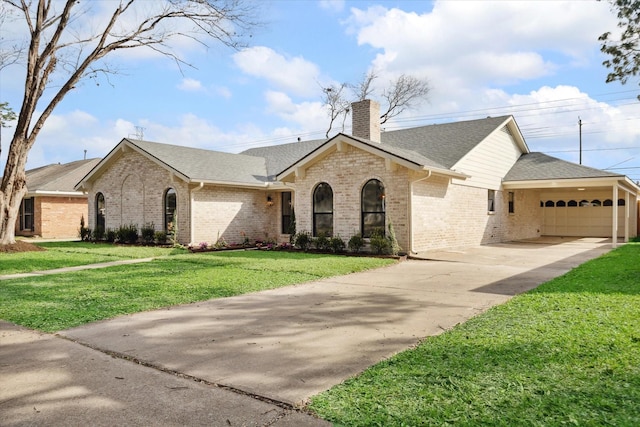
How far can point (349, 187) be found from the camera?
15242 millimetres

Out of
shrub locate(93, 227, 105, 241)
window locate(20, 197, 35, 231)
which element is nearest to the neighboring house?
window locate(20, 197, 35, 231)

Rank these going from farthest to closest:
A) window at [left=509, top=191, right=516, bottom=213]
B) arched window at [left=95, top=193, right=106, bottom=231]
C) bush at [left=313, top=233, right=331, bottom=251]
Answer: window at [left=509, top=191, right=516, bottom=213]
arched window at [left=95, top=193, right=106, bottom=231]
bush at [left=313, top=233, right=331, bottom=251]

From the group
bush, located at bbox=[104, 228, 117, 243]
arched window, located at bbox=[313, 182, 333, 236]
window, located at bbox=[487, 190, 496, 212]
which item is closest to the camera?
arched window, located at bbox=[313, 182, 333, 236]

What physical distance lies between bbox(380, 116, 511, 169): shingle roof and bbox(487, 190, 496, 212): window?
2633mm

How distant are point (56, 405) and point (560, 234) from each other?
26.7 meters

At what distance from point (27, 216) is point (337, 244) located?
22373 mm

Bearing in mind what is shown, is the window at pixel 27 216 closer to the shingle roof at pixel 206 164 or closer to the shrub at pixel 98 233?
the shrub at pixel 98 233

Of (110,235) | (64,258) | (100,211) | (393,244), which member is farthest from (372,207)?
(100,211)

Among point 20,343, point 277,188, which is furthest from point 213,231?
point 20,343

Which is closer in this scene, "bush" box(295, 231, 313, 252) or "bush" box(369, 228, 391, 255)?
"bush" box(369, 228, 391, 255)

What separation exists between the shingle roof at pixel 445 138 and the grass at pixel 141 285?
6.63 metres

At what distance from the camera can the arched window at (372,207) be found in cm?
1470

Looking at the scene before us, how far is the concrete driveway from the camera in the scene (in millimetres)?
4012

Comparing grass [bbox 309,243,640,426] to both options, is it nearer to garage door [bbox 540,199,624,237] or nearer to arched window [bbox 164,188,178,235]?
arched window [bbox 164,188,178,235]
